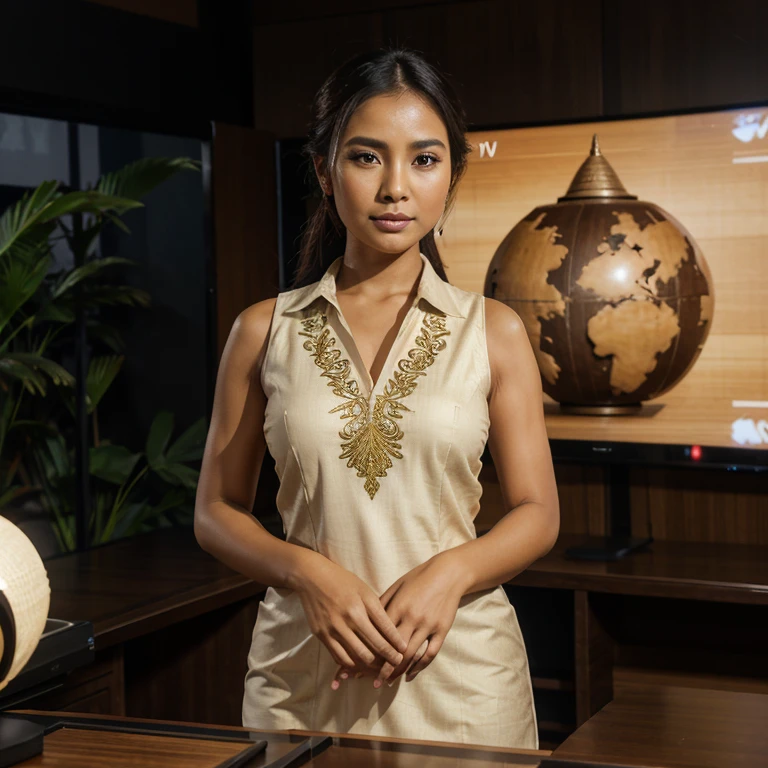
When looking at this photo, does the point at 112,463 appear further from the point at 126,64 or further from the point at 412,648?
the point at 412,648

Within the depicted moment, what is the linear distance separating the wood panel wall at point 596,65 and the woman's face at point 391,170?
2.11 metres

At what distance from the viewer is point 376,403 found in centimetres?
159

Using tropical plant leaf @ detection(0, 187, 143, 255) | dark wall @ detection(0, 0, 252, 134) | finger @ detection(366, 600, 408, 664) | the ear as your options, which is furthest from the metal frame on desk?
tropical plant leaf @ detection(0, 187, 143, 255)

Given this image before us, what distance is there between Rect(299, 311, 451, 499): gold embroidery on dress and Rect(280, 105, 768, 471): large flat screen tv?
189cm

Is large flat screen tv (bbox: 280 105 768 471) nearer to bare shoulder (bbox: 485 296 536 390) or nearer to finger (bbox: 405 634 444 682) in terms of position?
bare shoulder (bbox: 485 296 536 390)

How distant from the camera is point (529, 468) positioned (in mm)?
1591

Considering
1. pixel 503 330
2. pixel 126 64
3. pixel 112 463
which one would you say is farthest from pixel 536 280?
pixel 112 463

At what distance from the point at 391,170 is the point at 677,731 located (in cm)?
77

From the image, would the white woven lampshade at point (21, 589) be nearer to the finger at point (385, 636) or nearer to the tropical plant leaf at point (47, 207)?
the finger at point (385, 636)

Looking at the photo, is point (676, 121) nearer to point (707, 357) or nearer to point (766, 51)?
point (766, 51)

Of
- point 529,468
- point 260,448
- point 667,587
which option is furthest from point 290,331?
point 667,587

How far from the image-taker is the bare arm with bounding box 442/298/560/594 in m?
1.53

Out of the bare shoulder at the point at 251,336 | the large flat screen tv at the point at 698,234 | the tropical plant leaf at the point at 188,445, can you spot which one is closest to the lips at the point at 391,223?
the bare shoulder at the point at 251,336

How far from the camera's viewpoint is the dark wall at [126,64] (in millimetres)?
3424
